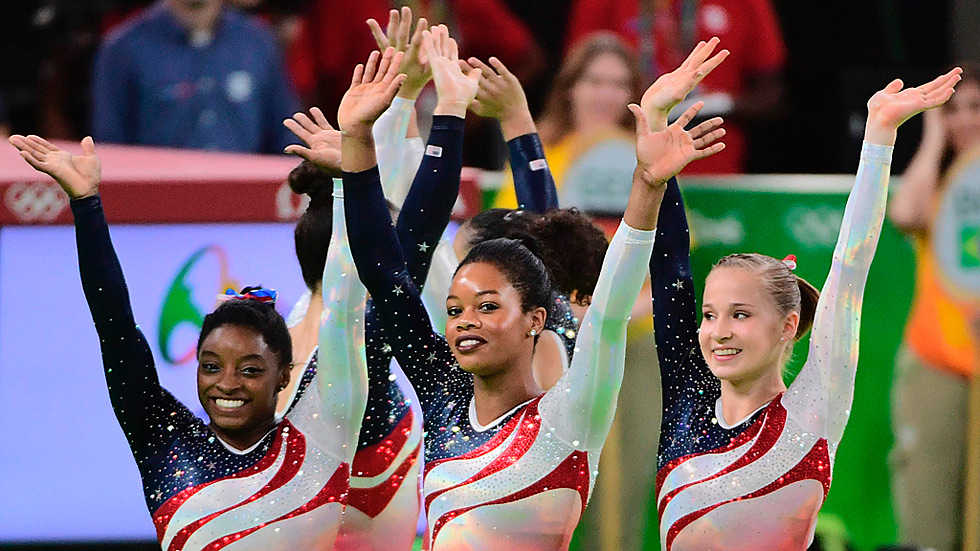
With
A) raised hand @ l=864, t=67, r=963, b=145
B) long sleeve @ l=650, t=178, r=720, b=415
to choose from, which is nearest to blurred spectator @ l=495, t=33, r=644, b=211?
long sleeve @ l=650, t=178, r=720, b=415

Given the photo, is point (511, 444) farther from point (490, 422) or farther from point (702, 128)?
point (702, 128)

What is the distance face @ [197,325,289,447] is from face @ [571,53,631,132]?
6.90 ft

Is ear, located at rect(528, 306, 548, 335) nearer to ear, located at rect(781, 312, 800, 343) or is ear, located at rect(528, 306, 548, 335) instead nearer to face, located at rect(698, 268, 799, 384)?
face, located at rect(698, 268, 799, 384)

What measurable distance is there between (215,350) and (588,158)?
6.64ft

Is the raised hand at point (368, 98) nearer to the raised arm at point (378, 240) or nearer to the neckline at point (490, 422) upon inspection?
the raised arm at point (378, 240)

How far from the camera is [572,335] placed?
10.9ft

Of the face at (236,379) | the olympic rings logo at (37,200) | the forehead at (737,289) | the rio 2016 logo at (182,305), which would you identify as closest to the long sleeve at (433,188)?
the face at (236,379)

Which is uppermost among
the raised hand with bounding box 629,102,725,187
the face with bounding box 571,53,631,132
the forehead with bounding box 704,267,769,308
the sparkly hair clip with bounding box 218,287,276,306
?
the face with bounding box 571,53,631,132

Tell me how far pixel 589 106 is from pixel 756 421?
7.06 ft

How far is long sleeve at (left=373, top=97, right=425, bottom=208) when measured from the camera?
3652 mm

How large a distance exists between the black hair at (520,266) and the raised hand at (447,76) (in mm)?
363

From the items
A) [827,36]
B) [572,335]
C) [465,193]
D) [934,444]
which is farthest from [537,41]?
[572,335]

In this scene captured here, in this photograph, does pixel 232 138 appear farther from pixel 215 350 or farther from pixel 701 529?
pixel 701 529

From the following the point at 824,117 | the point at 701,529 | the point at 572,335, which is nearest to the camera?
the point at 701,529
